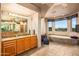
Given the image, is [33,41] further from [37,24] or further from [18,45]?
[37,24]

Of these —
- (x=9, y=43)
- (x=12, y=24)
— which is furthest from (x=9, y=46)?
(x=12, y=24)

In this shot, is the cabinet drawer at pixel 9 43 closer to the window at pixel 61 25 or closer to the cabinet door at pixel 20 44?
the cabinet door at pixel 20 44

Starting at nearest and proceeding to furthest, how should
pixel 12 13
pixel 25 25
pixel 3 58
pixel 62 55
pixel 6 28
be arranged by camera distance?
1. pixel 3 58
2. pixel 62 55
3. pixel 6 28
4. pixel 12 13
5. pixel 25 25

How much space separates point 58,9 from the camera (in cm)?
210

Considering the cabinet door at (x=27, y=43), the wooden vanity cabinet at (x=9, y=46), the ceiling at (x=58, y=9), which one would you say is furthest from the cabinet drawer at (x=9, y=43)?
the ceiling at (x=58, y=9)

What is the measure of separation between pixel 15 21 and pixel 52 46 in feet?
3.51

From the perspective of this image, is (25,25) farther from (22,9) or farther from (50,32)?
(50,32)

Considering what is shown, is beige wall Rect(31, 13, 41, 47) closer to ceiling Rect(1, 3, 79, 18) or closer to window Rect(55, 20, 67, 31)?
ceiling Rect(1, 3, 79, 18)

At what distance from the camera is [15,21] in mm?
2402

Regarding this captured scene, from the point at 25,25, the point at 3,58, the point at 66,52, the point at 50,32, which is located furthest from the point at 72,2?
the point at 3,58

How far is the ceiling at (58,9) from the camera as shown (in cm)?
197

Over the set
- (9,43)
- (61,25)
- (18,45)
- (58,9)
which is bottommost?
(18,45)

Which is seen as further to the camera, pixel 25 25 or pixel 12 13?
pixel 25 25

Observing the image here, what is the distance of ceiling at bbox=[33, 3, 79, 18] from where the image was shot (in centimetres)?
197
